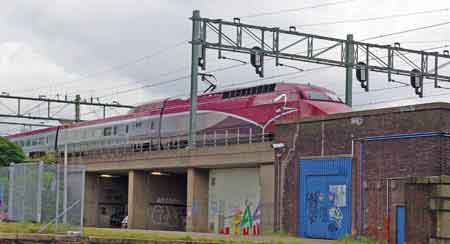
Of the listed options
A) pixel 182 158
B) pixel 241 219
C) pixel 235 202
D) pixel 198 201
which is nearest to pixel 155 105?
pixel 182 158

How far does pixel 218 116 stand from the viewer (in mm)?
46406

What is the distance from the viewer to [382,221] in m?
30.7

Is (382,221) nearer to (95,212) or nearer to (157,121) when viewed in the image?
(157,121)

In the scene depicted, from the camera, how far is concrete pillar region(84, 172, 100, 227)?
59625mm

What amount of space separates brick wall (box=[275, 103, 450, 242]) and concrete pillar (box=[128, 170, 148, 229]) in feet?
57.6

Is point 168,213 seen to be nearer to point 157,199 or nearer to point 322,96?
point 157,199

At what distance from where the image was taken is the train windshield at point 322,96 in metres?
43.1

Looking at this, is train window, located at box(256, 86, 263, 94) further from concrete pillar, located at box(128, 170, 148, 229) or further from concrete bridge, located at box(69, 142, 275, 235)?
concrete pillar, located at box(128, 170, 148, 229)

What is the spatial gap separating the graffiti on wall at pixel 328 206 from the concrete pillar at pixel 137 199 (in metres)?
19.2

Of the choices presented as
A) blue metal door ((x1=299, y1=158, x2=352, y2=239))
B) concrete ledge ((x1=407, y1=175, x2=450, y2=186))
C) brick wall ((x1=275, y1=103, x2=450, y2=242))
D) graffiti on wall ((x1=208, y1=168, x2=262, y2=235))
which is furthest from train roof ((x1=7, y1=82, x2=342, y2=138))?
concrete ledge ((x1=407, y1=175, x2=450, y2=186))

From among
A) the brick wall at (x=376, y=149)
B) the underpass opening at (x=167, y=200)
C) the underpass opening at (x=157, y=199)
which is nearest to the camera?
the brick wall at (x=376, y=149)

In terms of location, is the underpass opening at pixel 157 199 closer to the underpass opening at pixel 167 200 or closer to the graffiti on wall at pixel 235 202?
the underpass opening at pixel 167 200

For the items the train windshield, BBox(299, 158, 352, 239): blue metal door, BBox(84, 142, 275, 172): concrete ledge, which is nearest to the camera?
BBox(299, 158, 352, 239): blue metal door

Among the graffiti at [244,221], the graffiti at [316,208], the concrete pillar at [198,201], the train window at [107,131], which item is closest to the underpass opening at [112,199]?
the train window at [107,131]
